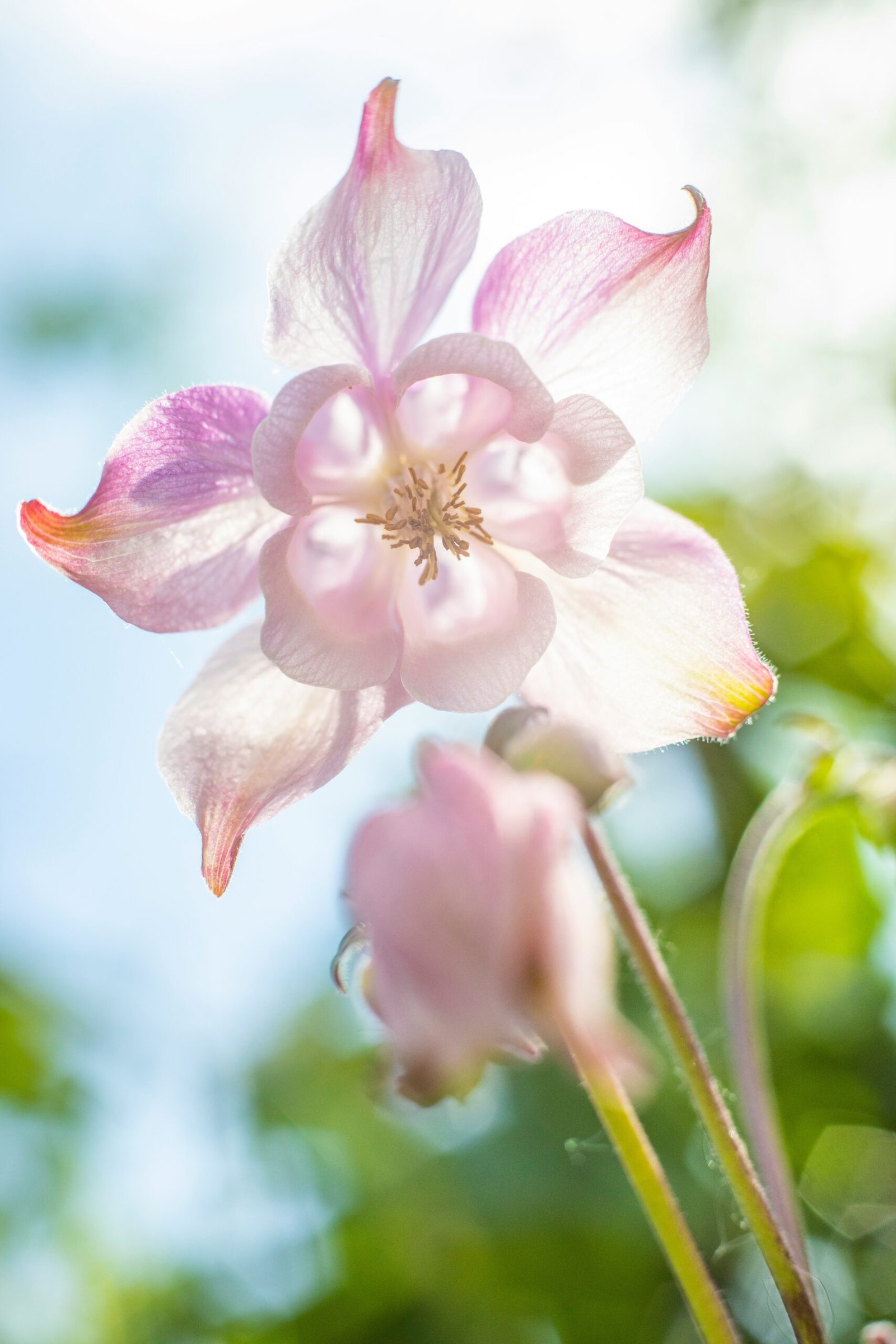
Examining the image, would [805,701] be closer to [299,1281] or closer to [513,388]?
[299,1281]

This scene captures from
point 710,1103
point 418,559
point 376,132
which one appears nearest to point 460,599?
point 418,559

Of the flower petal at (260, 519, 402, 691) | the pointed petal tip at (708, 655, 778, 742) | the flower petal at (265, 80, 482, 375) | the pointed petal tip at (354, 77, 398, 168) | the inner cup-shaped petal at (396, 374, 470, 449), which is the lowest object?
the pointed petal tip at (708, 655, 778, 742)

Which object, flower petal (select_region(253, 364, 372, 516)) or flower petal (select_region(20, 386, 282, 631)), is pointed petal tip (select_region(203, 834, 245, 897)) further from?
flower petal (select_region(253, 364, 372, 516))

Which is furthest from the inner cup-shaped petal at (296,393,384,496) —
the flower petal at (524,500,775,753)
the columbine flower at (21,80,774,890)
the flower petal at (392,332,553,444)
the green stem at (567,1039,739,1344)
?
the green stem at (567,1039,739,1344)

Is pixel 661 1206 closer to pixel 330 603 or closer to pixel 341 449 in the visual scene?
pixel 330 603

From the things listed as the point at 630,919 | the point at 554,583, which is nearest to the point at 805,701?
the point at 554,583

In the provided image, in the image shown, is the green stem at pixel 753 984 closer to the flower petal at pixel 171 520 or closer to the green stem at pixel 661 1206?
the green stem at pixel 661 1206
